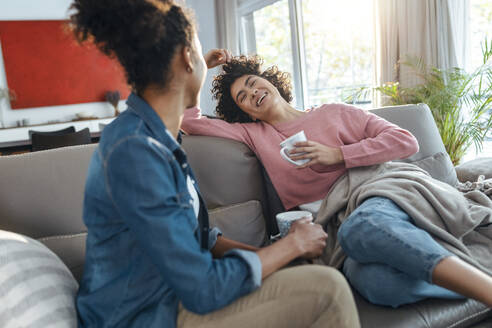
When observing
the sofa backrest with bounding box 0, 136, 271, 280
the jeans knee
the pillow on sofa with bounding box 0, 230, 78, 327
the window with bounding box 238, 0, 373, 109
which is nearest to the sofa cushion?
the jeans knee

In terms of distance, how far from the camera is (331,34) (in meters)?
5.16

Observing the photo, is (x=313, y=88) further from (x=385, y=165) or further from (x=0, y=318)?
(x=0, y=318)

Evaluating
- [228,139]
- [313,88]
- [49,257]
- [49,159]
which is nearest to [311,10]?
[313,88]

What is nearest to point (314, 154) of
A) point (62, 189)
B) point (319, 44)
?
point (62, 189)

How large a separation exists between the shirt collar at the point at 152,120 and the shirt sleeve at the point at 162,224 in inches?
3.4

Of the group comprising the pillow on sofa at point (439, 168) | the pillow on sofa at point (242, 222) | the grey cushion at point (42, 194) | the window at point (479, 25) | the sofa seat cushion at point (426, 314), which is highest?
the window at point (479, 25)

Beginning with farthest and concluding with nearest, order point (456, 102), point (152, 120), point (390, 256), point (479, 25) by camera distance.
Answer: point (479, 25), point (456, 102), point (390, 256), point (152, 120)

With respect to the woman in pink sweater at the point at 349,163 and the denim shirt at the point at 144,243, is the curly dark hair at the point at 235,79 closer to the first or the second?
the woman in pink sweater at the point at 349,163

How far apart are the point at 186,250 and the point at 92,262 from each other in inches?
10.3

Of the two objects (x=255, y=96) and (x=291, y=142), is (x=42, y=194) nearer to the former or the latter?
(x=291, y=142)

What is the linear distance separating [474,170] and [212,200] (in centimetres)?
125

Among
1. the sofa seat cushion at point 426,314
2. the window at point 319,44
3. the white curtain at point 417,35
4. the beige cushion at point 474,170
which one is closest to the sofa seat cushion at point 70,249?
the sofa seat cushion at point 426,314

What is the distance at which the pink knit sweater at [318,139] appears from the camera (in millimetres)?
1615

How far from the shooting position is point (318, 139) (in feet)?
5.73
